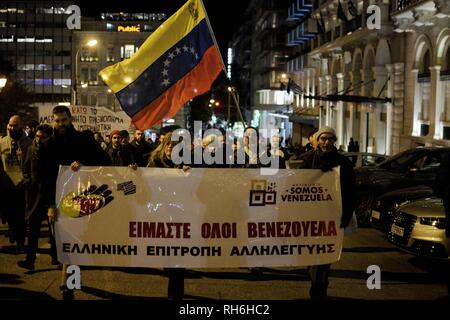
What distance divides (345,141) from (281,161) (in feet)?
106

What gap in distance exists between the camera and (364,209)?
515 inches

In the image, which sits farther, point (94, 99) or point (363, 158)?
Result: point (94, 99)

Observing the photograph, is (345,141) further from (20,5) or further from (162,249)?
(20,5)

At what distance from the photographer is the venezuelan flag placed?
7.88 meters

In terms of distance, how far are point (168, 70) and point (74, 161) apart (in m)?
1.64

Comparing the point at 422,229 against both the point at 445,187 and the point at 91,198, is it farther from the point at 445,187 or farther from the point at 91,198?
the point at 91,198

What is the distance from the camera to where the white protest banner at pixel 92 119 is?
17.5 m

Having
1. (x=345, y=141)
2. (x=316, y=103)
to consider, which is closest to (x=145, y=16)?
(x=316, y=103)

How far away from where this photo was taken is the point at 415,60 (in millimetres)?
28641

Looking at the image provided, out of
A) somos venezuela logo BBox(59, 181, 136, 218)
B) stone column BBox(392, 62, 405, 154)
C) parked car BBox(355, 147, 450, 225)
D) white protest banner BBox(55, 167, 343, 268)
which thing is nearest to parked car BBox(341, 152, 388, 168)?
parked car BBox(355, 147, 450, 225)

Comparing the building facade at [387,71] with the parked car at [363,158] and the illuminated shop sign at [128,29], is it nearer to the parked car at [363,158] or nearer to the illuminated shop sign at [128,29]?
the parked car at [363,158]

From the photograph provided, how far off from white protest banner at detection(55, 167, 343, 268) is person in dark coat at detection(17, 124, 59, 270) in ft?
3.51

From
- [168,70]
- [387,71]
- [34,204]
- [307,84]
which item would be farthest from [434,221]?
[307,84]
